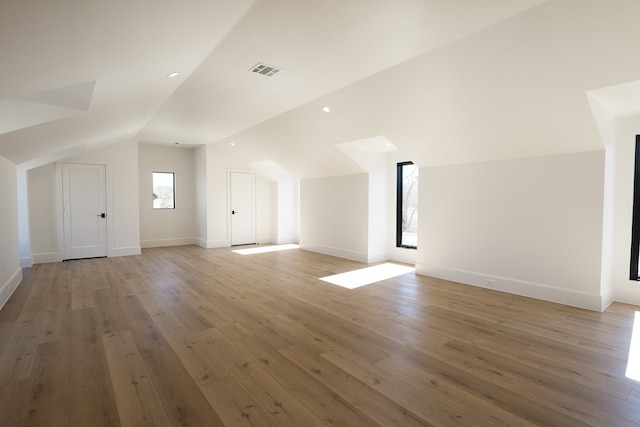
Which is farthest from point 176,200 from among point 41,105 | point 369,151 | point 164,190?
point 41,105

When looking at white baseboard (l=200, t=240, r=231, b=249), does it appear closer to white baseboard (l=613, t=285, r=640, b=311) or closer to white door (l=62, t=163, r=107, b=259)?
white door (l=62, t=163, r=107, b=259)

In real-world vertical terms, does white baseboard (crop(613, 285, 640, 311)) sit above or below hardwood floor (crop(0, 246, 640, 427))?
above

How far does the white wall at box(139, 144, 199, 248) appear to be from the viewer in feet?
31.5

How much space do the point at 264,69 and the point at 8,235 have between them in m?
4.51

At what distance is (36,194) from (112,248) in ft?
6.31

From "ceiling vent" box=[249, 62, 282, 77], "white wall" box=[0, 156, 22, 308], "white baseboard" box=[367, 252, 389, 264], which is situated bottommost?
"white baseboard" box=[367, 252, 389, 264]

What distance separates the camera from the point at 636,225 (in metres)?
4.39

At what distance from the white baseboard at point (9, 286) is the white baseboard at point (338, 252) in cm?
596

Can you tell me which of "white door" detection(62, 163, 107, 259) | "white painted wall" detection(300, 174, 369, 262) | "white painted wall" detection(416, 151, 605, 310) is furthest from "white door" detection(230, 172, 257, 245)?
"white painted wall" detection(416, 151, 605, 310)

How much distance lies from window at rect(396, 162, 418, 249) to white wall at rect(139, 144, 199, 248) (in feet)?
21.0

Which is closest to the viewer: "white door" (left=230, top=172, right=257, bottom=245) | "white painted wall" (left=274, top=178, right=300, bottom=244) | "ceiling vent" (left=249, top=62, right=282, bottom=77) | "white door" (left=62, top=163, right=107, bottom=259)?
"ceiling vent" (left=249, top=62, right=282, bottom=77)

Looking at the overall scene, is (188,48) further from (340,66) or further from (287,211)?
(287,211)

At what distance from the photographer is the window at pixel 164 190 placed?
386 inches

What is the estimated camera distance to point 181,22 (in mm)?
2506
